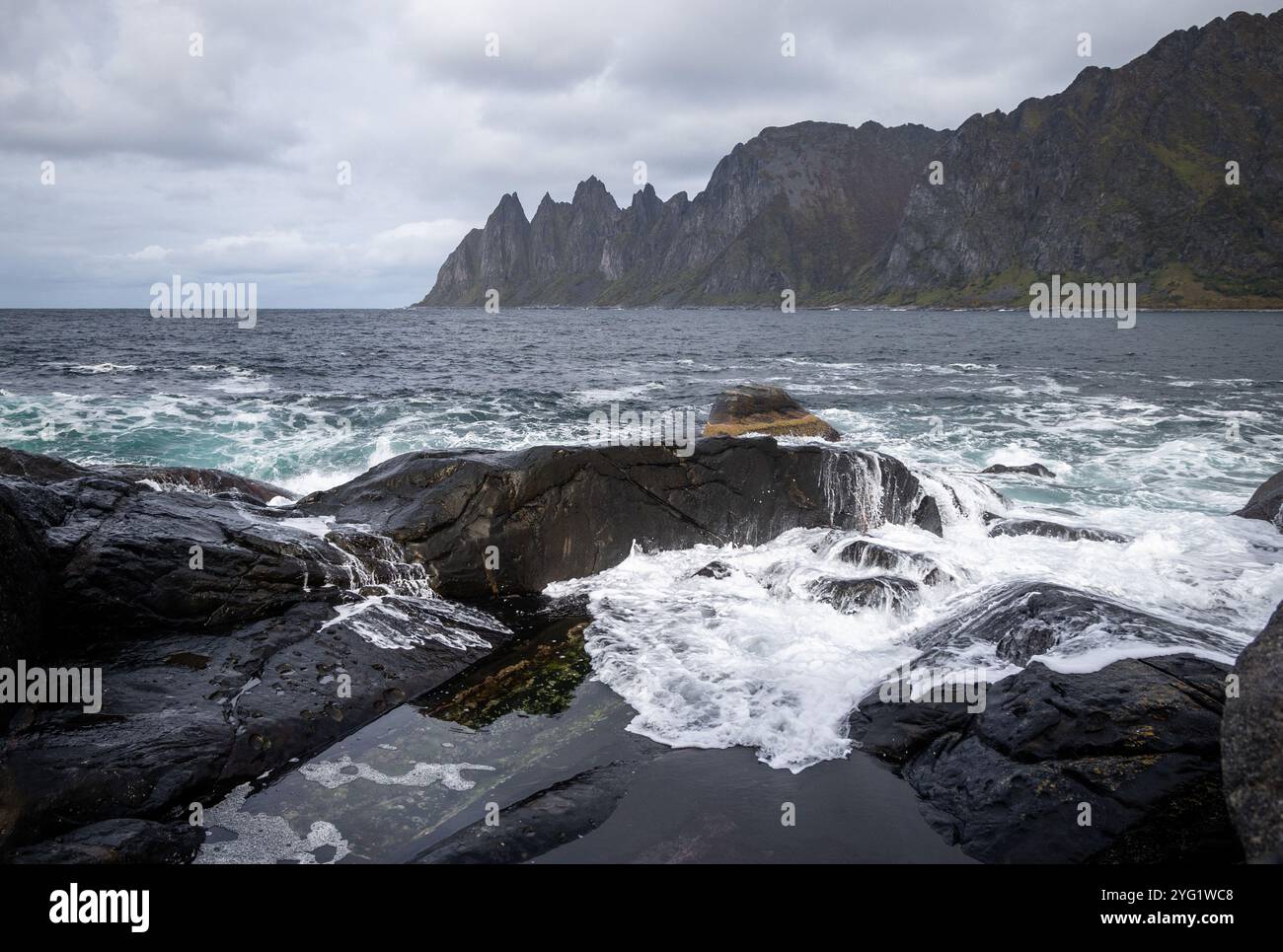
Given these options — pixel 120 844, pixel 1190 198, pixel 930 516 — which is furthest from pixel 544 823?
pixel 1190 198

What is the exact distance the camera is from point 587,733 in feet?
25.9

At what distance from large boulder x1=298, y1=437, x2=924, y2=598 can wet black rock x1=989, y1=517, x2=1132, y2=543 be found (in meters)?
1.68

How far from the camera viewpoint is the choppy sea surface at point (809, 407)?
9.12 m

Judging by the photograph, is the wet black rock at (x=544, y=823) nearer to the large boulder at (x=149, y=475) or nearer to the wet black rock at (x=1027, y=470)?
the large boulder at (x=149, y=475)

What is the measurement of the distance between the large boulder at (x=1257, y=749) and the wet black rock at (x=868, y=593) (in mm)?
5407

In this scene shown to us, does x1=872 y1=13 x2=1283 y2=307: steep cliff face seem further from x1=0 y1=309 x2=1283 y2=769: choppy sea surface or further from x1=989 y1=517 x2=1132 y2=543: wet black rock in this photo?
x1=989 y1=517 x2=1132 y2=543: wet black rock

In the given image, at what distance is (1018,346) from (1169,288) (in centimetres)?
11859

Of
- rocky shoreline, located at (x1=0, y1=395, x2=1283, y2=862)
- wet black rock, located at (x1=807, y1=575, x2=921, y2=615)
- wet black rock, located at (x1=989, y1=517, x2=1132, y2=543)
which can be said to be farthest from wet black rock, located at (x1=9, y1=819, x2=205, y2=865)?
wet black rock, located at (x1=989, y1=517, x2=1132, y2=543)

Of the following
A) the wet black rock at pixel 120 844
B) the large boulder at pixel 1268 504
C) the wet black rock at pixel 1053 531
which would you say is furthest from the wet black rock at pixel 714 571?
the large boulder at pixel 1268 504

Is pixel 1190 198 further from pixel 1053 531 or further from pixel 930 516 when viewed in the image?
pixel 930 516

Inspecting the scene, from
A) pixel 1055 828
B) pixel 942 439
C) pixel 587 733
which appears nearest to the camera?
pixel 1055 828

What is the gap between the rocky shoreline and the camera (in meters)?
5.68
